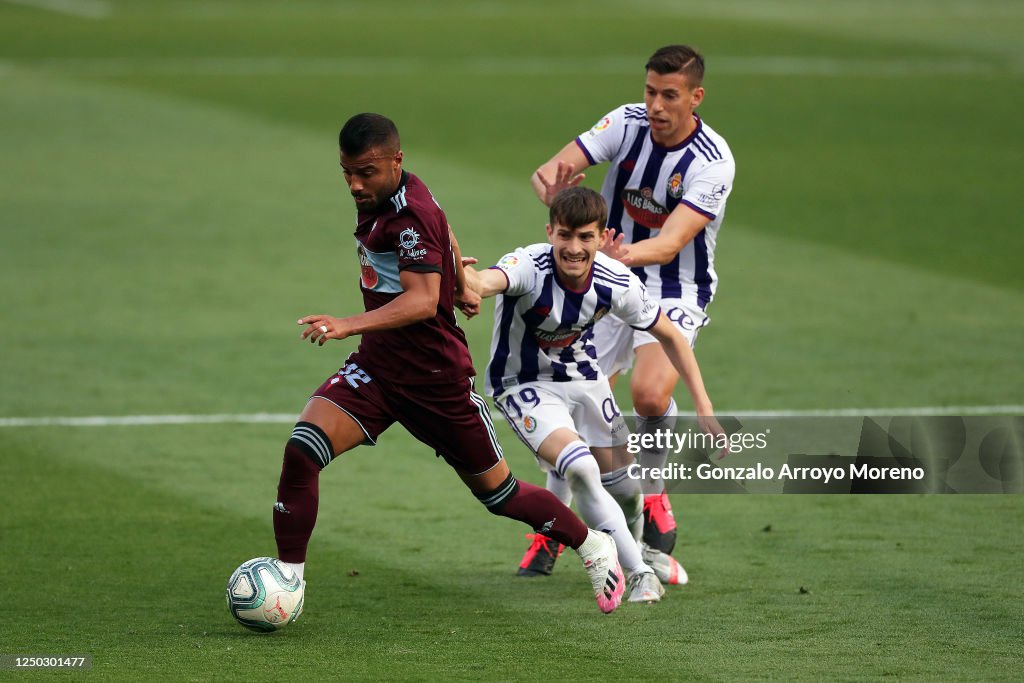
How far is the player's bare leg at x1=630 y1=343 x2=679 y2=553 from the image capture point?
742 cm

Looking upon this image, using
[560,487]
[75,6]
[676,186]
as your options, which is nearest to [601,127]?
[676,186]

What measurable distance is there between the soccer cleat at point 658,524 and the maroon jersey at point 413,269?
1.45 metres

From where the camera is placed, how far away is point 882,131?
22.5m

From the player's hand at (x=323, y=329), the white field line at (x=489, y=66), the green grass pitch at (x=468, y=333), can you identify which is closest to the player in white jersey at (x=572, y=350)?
the green grass pitch at (x=468, y=333)

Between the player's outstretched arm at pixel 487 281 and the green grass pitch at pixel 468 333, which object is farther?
the player's outstretched arm at pixel 487 281

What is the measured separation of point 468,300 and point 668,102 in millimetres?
1935

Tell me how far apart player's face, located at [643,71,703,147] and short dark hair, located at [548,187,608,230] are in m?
1.20

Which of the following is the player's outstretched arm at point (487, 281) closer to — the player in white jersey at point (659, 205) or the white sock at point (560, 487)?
the player in white jersey at point (659, 205)

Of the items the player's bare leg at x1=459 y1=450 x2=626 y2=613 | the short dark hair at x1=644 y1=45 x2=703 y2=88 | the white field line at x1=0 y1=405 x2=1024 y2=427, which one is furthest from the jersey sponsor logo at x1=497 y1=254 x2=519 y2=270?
the white field line at x1=0 y1=405 x2=1024 y2=427

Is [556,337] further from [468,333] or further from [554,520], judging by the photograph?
[468,333]

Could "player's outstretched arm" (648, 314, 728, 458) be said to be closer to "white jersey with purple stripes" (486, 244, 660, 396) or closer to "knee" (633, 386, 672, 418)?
"white jersey with purple stripes" (486, 244, 660, 396)

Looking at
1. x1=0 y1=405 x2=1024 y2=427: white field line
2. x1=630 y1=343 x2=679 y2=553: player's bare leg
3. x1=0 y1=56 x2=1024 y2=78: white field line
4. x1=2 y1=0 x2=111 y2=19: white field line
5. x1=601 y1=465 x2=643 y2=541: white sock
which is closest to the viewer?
x1=601 y1=465 x2=643 y2=541: white sock

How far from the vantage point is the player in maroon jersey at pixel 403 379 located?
20.0ft

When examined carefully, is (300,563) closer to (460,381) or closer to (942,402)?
(460,381)
